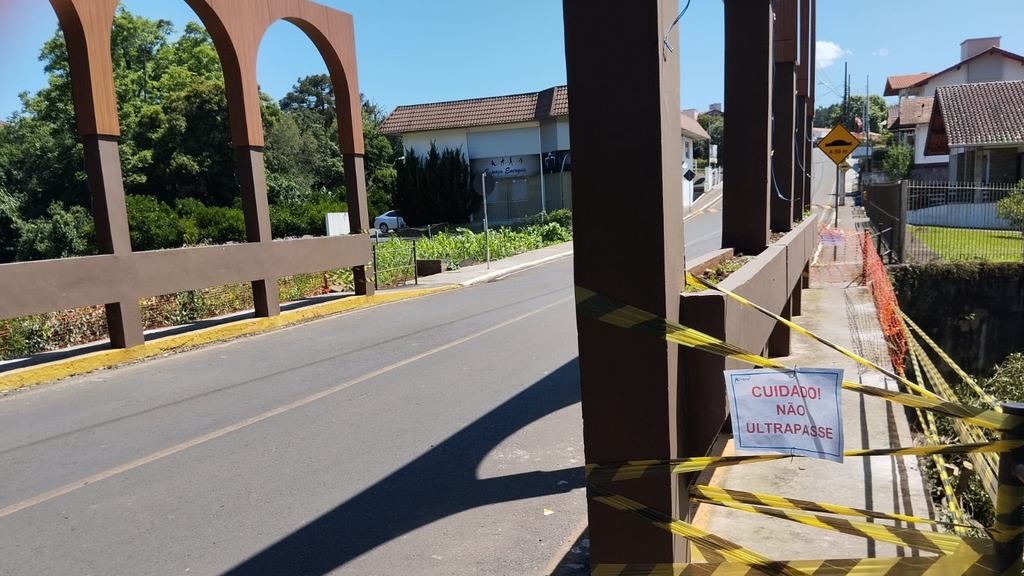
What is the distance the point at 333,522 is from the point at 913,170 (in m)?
51.7

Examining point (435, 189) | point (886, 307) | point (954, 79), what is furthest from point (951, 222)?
point (954, 79)

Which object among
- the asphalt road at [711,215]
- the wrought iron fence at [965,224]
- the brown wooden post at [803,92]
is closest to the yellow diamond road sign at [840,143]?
the asphalt road at [711,215]

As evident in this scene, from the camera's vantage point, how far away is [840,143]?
68.7ft

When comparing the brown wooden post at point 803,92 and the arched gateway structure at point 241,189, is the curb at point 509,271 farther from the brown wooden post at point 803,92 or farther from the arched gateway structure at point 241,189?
the brown wooden post at point 803,92

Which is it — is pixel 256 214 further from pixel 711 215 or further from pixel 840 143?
pixel 711 215

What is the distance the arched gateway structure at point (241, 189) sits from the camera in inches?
381

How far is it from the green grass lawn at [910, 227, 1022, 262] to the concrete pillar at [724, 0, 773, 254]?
486 inches

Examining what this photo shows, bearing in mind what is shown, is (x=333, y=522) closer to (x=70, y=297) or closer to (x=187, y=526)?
(x=187, y=526)

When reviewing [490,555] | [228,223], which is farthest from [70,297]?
[228,223]

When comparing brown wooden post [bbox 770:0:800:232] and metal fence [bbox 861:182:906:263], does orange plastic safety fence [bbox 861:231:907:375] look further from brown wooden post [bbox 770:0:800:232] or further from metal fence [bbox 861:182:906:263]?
metal fence [bbox 861:182:906:263]

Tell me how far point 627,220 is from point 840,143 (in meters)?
20.9

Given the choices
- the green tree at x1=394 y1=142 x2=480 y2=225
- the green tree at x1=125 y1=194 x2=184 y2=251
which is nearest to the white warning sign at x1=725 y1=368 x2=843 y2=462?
the green tree at x1=394 y1=142 x2=480 y2=225

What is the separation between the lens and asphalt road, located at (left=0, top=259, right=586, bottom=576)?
427cm

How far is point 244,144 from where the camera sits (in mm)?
12758
